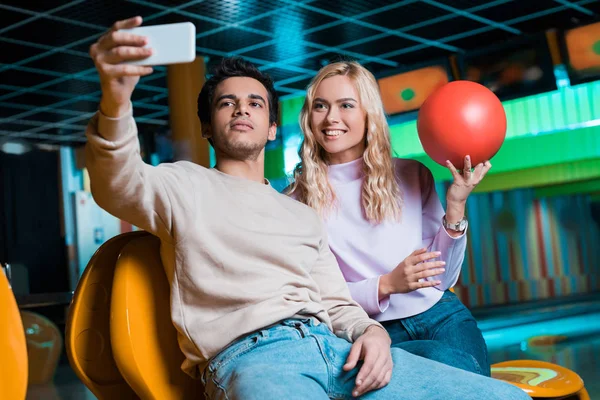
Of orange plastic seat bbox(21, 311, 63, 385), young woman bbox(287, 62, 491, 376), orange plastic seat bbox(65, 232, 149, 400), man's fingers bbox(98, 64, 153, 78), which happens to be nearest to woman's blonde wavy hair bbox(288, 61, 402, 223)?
young woman bbox(287, 62, 491, 376)

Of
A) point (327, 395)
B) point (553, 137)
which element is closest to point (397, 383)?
point (327, 395)

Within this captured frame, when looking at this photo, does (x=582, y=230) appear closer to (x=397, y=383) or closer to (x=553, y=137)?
(x=553, y=137)

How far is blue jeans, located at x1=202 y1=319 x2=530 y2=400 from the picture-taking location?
4.91ft

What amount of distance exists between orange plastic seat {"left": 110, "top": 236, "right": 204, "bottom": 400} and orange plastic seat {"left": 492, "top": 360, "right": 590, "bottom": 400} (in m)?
1.07

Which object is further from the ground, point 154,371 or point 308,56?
point 308,56

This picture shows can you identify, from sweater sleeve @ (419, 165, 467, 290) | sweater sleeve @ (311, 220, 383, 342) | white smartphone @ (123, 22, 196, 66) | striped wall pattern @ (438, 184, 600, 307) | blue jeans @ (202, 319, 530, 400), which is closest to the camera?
white smartphone @ (123, 22, 196, 66)

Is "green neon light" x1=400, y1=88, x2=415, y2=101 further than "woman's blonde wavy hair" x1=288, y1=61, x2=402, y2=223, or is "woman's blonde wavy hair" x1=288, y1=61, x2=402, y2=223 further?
"green neon light" x1=400, y1=88, x2=415, y2=101

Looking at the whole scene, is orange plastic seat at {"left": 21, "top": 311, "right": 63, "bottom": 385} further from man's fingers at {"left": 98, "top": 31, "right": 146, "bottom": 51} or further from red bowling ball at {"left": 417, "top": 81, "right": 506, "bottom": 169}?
man's fingers at {"left": 98, "top": 31, "right": 146, "bottom": 51}

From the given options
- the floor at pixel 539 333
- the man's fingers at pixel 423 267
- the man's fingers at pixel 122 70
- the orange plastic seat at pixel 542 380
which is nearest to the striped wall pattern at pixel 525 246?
the floor at pixel 539 333

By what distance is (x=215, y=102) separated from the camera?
198 centimetres

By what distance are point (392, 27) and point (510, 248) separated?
5.89 m

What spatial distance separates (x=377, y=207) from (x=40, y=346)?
4.88 m

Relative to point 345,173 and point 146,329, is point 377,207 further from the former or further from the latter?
point 146,329

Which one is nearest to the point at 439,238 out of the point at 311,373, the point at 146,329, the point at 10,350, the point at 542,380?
the point at 542,380
